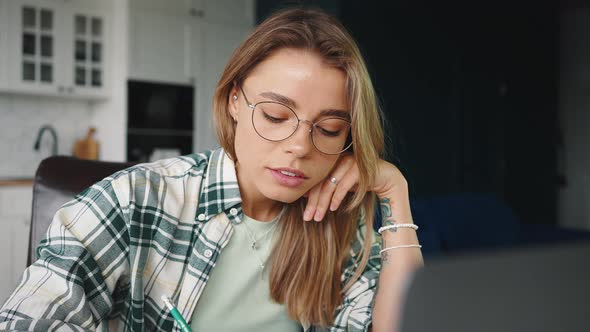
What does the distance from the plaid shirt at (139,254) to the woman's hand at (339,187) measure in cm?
12

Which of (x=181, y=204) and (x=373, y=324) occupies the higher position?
(x=181, y=204)

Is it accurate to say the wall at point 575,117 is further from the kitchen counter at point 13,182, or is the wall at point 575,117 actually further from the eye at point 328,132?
the eye at point 328,132

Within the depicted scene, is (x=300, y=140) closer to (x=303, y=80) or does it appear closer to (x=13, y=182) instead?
(x=303, y=80)

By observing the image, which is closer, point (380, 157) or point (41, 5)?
point (380, 157)

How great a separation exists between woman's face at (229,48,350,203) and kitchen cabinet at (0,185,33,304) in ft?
9.93

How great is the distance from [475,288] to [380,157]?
99 centimetres

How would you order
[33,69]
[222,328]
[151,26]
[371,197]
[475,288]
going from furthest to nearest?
[151,26] < [33,69] < [371,197] < [222,328] < [475,288]

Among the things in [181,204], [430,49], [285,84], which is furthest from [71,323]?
[430,49]

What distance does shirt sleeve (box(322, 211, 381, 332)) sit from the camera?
1146 millimetres

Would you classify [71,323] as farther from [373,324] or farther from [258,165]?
[373,324]

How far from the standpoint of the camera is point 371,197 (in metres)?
1.25

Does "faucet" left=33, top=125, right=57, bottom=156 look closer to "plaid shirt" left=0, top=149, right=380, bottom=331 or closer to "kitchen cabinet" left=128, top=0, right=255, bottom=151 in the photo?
"kitchen cabinet" left=128, top=0, right=255, bottom=151

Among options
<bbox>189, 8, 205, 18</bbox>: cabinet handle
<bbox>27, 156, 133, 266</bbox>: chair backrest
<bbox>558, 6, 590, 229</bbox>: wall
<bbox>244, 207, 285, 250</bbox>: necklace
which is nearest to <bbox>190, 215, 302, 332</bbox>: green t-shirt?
<bbox>244, 207, 285, 250</bbox>: necklace

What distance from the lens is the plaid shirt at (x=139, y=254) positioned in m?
0.87
